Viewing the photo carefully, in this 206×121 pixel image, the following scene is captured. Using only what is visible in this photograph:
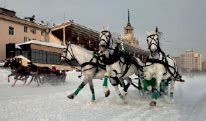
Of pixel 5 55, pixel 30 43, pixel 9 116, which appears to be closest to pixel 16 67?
pixel 9 116

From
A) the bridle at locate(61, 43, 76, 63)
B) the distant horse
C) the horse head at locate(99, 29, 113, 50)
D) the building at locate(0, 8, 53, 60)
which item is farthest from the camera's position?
the building at locate(0, 8, 53, 60)

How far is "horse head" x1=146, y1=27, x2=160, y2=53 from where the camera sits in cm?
1035

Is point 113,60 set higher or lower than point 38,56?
lower

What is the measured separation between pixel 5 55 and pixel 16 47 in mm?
2861

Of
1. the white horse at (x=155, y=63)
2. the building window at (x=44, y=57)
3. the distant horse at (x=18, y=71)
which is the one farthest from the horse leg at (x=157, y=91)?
the building window at (x=44, y=57)

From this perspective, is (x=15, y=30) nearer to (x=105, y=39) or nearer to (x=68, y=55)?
(x=68, y=55)

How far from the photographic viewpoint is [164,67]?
11.0 metres

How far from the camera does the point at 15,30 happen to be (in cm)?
A: 4444

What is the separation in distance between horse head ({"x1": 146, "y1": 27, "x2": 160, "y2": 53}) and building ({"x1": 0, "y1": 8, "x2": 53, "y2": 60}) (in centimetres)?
3184

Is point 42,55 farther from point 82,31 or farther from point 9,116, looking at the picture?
point 9,116

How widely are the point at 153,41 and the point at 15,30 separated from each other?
36.7 m

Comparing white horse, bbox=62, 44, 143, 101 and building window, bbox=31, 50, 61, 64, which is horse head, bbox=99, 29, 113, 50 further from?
building window, bbox=31, 50, 61, 64

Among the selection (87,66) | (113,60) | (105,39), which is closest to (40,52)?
(87,66)

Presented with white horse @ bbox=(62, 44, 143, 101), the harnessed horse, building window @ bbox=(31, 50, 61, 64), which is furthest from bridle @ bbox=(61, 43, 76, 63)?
building window @ bbox=(31, 50, 61, 64)
